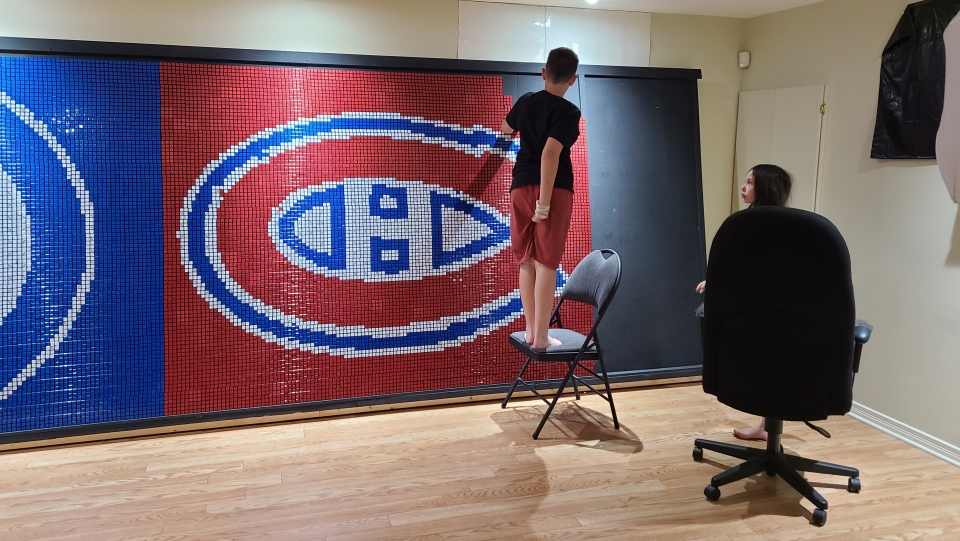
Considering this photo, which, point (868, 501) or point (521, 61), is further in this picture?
point (521, 61)

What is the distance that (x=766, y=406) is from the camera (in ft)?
8.86

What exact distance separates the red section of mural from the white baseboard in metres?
1.85

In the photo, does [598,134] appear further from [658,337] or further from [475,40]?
[658,337]

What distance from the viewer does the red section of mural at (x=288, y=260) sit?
3.51 metres

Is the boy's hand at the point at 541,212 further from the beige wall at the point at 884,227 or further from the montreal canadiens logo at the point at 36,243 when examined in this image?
the montreal canadiens logo at the point at 36,243

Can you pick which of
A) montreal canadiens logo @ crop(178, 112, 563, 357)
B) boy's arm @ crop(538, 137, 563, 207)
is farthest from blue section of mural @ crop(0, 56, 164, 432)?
boy's arm @ crop(538, 137, 563, 207)

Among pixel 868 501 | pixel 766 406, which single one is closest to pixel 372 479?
pixel 766 406

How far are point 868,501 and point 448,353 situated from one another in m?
2.15

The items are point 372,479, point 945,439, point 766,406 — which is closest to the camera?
point 766,406

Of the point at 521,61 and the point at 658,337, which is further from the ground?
the point at 521,61

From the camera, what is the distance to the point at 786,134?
14.0 ft

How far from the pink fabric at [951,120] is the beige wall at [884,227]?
84 millimetres

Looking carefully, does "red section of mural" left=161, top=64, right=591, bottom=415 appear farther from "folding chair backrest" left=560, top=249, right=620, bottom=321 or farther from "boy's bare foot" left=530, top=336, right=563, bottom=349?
"boy's bare foot" left=530, top=336, right=563, bottom=349

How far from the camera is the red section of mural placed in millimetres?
3512
